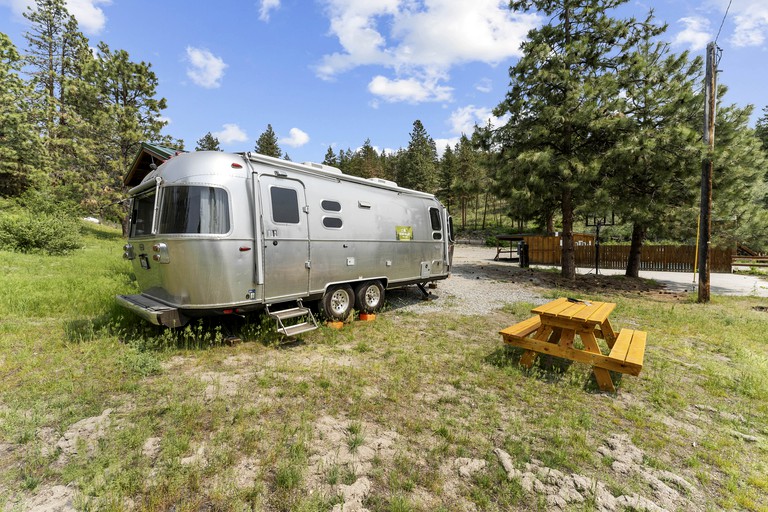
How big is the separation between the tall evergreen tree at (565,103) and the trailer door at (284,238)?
31.7ft

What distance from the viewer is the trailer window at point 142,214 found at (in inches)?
221

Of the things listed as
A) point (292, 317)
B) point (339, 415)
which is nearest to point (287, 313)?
point (292, 317)

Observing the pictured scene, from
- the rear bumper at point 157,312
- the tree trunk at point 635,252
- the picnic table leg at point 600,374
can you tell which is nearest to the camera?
the picnic table leg at point 600,374

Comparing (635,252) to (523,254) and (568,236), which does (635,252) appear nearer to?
(568,236)

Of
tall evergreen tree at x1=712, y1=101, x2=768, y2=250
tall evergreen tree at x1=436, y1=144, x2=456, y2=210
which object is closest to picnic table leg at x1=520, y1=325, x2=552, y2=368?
tall evergreen tree at x1=712, y1=101, x2=768, y2=250

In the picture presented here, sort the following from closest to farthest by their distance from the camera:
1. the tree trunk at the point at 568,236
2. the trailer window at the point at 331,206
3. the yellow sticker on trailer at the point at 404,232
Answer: the trailer window at the point at 331,206
the yellow sticker on trailer at the point at 404,232
the tree trunk at the point at 568,236

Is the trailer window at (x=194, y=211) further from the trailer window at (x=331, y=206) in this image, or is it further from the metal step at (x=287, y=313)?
the trailer window at (x=331, y=206)

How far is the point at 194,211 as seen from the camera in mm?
4949

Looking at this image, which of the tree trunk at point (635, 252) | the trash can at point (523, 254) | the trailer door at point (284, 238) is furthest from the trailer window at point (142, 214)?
the tree trunk at point (635, 252)

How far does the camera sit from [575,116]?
39.7ft

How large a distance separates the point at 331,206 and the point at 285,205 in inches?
40.8

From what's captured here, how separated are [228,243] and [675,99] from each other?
50.9ft

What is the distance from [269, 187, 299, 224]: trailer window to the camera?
569cm

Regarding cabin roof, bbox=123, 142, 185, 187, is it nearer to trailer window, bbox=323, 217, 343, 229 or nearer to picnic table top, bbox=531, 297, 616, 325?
trailer window, bbox=323, 217, 343, 229
